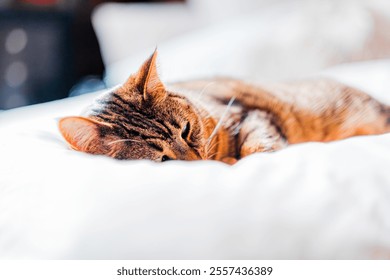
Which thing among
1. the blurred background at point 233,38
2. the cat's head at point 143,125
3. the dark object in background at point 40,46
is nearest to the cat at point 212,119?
the cat's head at point 143,125

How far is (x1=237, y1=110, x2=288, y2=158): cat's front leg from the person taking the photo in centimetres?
64

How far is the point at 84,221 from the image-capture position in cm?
43

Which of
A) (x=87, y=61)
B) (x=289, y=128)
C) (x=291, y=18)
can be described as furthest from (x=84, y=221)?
(x=87, y=61)

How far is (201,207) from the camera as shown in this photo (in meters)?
0.44

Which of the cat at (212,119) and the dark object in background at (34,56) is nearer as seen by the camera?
the cat at (212,119)

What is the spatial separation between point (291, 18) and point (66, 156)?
724mm

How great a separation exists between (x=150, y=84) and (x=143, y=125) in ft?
0.22

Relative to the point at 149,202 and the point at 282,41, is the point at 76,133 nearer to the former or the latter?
the point at 149,202

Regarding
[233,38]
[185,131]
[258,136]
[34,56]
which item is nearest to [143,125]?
[185,131]

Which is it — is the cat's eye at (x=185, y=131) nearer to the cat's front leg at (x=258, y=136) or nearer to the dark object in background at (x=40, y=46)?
the cat's front leg at (x=258, y=136)

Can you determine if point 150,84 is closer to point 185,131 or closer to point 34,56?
point 185,131

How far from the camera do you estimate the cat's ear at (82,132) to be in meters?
0.57

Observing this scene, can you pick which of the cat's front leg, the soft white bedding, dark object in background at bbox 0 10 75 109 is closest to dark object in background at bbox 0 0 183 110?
dark object in background at bbox 0 10 75 109

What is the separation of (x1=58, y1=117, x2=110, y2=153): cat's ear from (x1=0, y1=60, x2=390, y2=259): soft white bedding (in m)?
0.04
